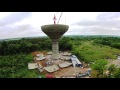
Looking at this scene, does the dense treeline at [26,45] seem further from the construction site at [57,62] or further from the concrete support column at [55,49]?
the concrete support column at [55,49]

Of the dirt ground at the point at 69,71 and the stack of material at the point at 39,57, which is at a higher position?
the stack of material at the point at 39,57

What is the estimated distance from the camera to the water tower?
31.3 feet

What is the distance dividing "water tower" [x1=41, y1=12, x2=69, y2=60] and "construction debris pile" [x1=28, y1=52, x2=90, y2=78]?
0.45m

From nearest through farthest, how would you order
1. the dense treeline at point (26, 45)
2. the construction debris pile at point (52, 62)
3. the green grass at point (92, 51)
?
1. the construction debris pile at point (52, 62)
2. the green grass at point (92, 51)
3. the dense treeline at point (26, 45)

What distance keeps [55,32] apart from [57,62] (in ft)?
6.02

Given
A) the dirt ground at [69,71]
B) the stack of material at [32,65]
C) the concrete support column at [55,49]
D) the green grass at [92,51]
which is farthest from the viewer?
the concrete support column at [55,49]

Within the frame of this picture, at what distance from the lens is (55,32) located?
9.75m

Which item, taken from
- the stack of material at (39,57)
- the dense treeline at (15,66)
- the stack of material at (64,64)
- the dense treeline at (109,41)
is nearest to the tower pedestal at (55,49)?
the stack of material at (39,57)

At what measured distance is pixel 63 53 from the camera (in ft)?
36.7

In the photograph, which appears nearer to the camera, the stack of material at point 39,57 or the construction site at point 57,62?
the construction site at point 57,62

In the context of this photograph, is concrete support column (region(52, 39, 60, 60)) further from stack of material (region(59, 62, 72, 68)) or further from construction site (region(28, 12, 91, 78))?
stack of material (region(59, 62, 72, 68))

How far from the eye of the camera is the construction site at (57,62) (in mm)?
8511

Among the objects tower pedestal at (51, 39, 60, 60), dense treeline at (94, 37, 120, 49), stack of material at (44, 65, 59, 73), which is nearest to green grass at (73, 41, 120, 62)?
dense treeline at (94, 37, 120, 49)
